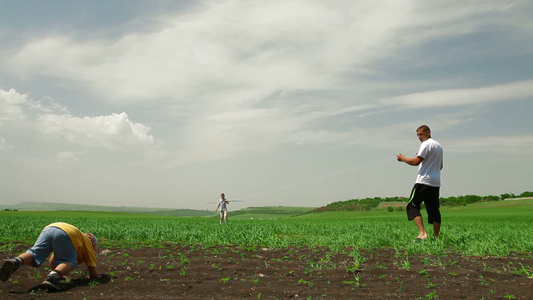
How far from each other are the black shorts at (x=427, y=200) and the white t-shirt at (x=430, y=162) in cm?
12

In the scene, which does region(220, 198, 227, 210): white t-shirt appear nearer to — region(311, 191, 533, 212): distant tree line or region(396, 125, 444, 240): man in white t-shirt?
region(396, 125, 444, 240): man in white t-shirt

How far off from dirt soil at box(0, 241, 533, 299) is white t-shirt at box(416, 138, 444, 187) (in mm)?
1958

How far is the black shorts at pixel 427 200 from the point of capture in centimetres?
858

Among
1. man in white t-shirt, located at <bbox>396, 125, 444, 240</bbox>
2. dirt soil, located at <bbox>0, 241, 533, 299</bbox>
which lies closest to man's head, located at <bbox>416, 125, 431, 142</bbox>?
man in white t-shirt, located at <bbox>396, 125, 444, 240</bbox>

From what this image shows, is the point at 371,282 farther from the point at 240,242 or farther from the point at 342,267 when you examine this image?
the point at 240,242

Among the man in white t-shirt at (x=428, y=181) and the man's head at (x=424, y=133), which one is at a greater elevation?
the man's head at (x=424, y=133)

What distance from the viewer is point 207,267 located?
20.7 ft

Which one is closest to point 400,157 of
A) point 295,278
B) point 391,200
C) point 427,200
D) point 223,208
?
point 427,200

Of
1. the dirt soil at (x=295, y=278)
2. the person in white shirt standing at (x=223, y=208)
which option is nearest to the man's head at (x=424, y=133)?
the dirt soil at (x=295, y=278)

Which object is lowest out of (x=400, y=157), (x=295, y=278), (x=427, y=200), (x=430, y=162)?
(x=295, y=278)

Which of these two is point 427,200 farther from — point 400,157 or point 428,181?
point 400,157

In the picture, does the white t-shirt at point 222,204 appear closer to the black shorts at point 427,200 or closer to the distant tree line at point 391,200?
the black shorts at point 427,200

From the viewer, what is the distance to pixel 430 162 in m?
8.66

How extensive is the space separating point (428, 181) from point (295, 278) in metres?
4.46
